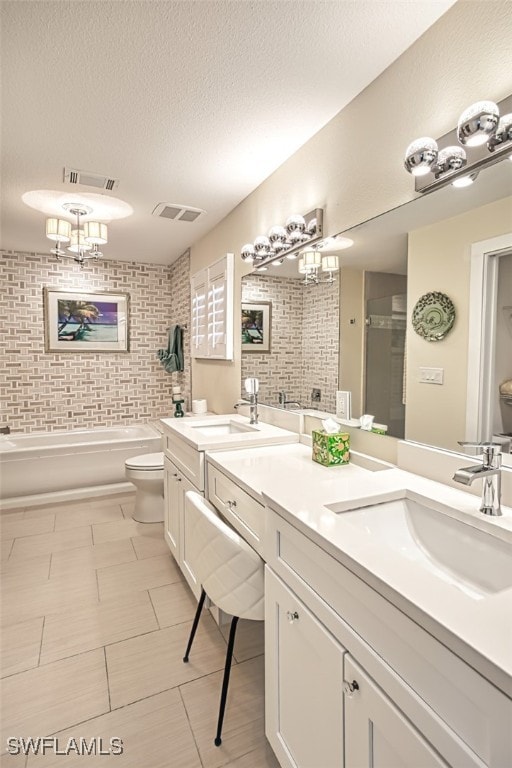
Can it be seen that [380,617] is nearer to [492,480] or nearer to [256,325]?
[492,480]

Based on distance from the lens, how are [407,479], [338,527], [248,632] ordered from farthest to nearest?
[248,632] < [407,479] < [338,527]

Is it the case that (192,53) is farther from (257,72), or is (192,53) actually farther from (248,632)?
(248,632)

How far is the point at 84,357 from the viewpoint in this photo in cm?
469

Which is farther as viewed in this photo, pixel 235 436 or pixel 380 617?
pixel 235 436

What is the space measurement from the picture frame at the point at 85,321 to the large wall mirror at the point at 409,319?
10.7 ft

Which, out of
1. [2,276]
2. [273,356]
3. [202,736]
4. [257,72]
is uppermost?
[257,72]

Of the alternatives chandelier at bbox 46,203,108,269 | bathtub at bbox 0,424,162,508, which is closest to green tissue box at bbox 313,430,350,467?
chandelier at bbox 46,203,108,269

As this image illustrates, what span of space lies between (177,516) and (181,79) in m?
2.23

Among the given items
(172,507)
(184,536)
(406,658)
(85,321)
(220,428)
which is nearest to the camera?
(406,658)

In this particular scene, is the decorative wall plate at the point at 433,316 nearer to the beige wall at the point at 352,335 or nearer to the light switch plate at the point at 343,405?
the beige wall at the point at 352,335

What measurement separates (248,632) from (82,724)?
0.80 meters

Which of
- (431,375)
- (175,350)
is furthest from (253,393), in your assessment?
(175,350)

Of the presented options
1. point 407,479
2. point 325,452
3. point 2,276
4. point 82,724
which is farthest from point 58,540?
point 2,276

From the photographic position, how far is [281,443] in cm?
217
